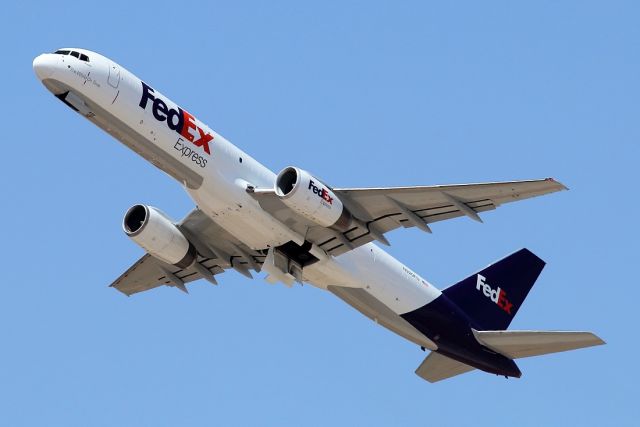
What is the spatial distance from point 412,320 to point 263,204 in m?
8.31

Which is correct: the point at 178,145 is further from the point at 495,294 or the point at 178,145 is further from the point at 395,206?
the point at 495,294

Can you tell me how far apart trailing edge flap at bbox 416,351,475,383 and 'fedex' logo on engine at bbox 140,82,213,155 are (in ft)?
44.7

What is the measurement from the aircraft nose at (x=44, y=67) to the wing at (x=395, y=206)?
7.66 metres

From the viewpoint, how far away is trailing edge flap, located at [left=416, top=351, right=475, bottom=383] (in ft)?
153

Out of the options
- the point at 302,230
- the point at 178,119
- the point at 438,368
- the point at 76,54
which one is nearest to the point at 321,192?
the point at 302,230

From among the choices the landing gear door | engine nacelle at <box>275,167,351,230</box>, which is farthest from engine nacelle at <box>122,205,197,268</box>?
engine nacelle at <box>275,167,351,230</box>

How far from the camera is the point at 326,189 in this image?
127ft

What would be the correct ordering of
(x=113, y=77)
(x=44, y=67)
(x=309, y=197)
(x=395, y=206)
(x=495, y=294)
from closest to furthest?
(x=44, y=67) → (x=113, y=77) → (x=309, y=197) → (x=395, y=206) → (x=495, y=294)

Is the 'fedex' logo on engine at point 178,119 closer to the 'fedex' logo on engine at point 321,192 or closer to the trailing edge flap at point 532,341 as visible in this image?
the 'fedex' logo on engine at point 321,192

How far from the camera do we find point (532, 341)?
4403 cm

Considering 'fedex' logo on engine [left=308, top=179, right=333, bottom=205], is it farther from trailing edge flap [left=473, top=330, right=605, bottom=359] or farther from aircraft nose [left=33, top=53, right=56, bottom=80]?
trailing edge flap [left=473, top=330, right=605, bottom=359]

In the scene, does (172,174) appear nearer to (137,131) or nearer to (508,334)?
(137,131)

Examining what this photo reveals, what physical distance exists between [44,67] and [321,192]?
962 cm

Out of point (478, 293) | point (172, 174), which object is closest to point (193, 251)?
point (172, 174)
